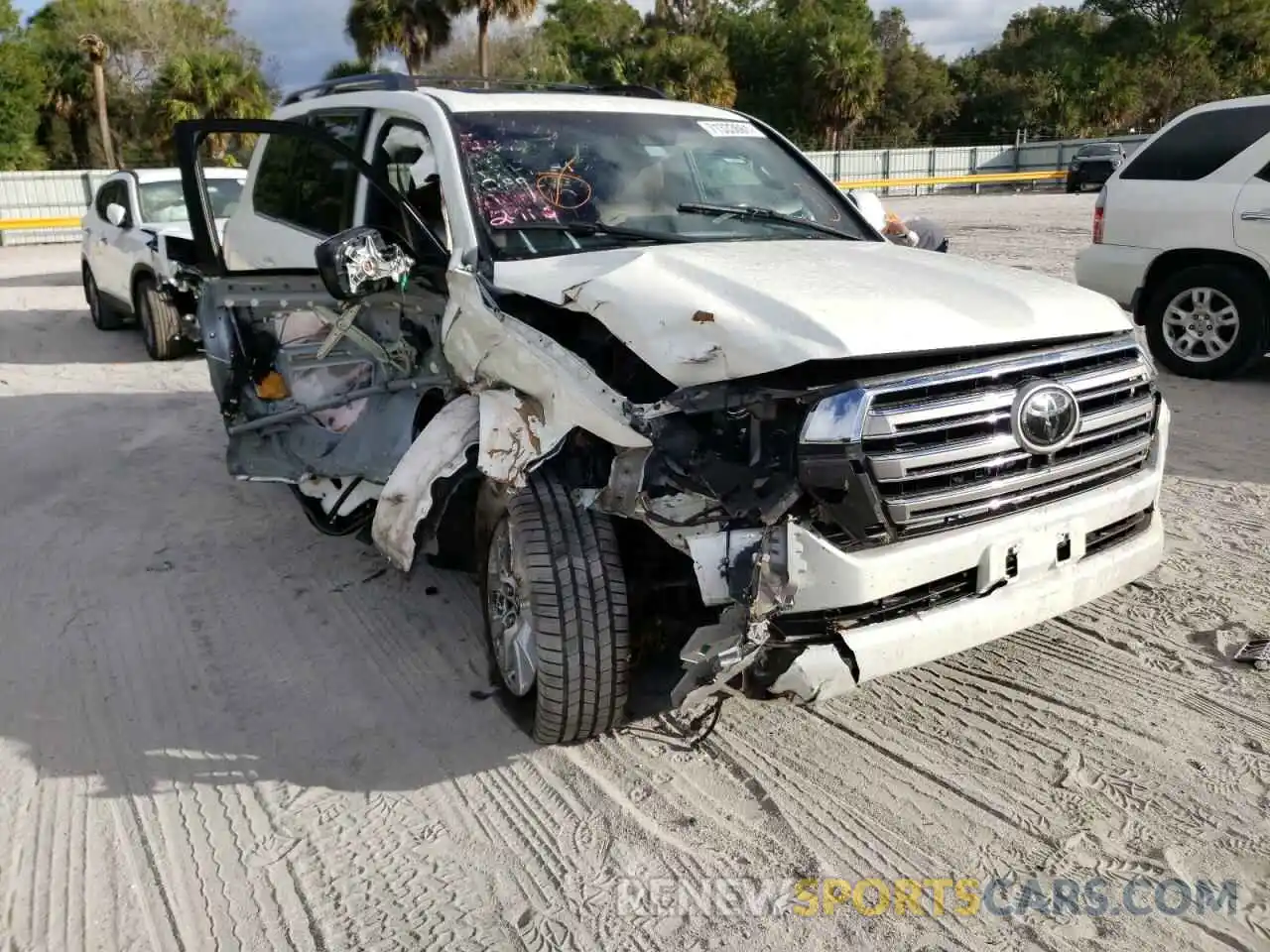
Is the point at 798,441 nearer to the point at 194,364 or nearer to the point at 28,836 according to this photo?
the point at 28,836

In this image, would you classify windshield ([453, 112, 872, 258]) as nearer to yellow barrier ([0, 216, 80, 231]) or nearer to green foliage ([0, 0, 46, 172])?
yellow barrier ([0, 216, 80, 231])

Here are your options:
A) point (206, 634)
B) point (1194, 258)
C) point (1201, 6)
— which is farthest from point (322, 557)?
point (1201, 6)

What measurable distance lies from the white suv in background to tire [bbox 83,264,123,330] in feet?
30.6

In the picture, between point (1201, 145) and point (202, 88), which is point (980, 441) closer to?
point (1201, 145)

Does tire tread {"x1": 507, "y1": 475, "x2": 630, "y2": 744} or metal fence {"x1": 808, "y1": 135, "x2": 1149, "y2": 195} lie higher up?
metal fence {"x1": 808, "y1": 135, "x2": 1149, "y2": 195}

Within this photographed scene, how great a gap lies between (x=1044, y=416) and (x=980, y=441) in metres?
0.24

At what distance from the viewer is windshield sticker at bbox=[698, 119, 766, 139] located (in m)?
4.75

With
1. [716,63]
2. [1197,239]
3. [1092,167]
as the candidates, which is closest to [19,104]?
[716,63]

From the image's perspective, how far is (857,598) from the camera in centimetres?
282

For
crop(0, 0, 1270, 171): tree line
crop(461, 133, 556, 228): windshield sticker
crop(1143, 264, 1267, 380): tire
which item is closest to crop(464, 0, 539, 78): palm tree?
crop(0, 0, 1270, 171): tree line

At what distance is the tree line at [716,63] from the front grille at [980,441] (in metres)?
30.9

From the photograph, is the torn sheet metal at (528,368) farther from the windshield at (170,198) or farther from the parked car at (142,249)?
the windshield at (170,198)

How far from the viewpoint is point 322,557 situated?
16.8 ft

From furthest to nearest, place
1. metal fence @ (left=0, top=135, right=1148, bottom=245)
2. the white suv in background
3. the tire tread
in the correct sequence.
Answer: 1. metal fence @ (left=0, top=135, right=1148, bottom=245)
2. the white suv in background
3. the tire tread
